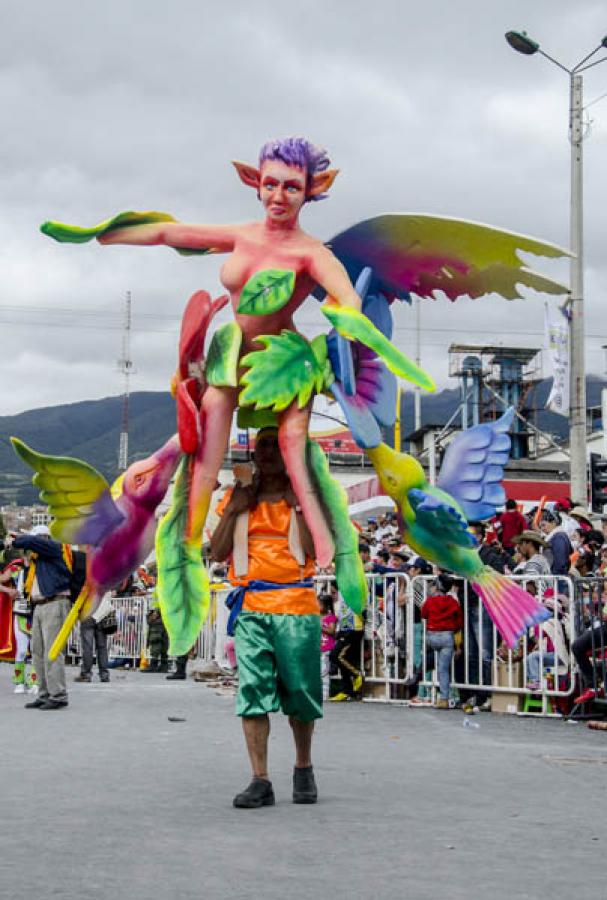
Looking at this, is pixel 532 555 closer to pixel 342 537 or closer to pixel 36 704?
pixel 36 704

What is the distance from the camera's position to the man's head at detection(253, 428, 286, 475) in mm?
6234

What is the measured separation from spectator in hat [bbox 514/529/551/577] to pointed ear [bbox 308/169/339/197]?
5.56m

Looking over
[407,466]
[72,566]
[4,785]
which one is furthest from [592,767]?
[72,566]

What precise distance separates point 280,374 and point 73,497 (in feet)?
4.14

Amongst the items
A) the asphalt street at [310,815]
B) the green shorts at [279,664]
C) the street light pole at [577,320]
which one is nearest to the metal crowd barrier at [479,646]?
the asphalt street at [310,815]

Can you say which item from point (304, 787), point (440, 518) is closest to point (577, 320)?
point (440, 518)

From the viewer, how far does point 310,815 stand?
5.61m

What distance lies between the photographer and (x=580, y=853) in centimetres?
479

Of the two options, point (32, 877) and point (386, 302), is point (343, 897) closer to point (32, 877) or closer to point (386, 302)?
point (32, 877)

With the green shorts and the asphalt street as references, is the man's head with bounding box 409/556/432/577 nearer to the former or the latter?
the asphalt street

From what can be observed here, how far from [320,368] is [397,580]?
6.42 metres

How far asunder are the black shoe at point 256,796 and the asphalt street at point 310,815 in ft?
0.23

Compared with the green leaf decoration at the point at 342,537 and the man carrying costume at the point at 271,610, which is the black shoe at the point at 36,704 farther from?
the green leaf decoration at the point at 342,537

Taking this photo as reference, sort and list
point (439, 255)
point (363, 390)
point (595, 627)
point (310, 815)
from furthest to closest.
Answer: point (595, 627) → point (439, 255) → point (363, 390) → point (310, 815)
